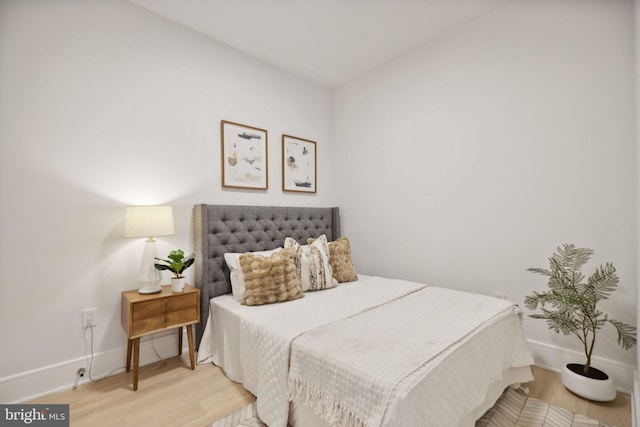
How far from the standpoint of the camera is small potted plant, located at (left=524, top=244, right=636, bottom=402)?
1735mm

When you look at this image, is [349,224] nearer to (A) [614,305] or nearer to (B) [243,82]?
(B) [243,82]

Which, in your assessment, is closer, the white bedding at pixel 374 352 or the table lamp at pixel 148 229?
the white bedding at pixel 374 352

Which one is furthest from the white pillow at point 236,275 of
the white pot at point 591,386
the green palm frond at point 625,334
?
the green palm frond at point 625,334

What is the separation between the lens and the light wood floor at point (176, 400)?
1.63 m

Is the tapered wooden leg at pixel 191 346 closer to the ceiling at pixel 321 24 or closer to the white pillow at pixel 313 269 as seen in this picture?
the white pillow at pixel 313 269

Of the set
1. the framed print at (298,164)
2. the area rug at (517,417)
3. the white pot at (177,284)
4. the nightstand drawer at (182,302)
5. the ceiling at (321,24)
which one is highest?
the ceiling at (321,24)

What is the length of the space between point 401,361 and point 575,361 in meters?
1.73

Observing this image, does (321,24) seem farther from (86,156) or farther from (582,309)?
(582,309)

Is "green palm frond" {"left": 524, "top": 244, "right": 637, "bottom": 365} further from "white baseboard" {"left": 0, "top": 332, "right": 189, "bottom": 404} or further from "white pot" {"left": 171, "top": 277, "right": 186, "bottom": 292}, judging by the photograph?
"white baseboard" {"left": 0, "top": 332, "right": 189, "bottom": 404}

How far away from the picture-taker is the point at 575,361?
80.4 inches

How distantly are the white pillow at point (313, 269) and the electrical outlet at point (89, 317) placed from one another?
146 centimetres

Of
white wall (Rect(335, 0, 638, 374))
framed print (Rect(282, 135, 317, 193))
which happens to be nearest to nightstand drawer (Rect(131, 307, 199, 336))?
framed print (Rect(282, 135, 317, 193))

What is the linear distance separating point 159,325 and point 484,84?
3143 millimetres

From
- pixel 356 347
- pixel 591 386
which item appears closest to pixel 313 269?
pixel 356 347
